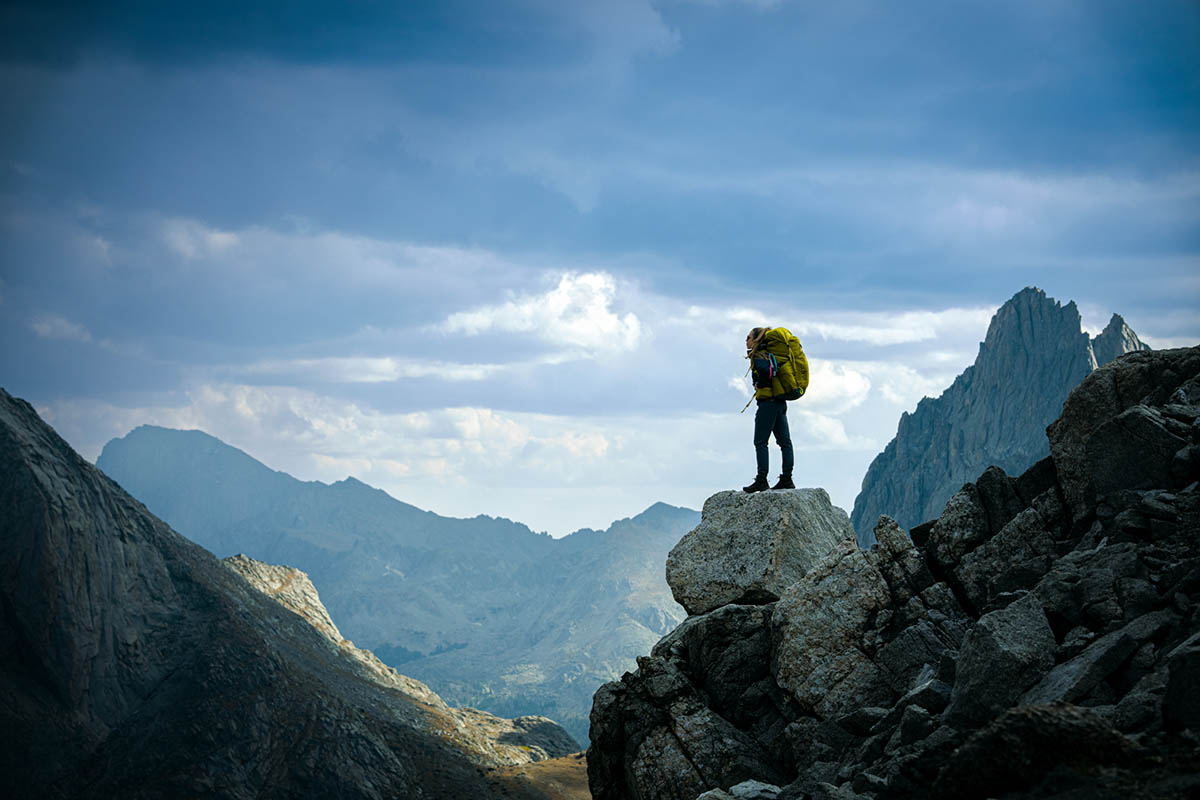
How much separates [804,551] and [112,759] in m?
129

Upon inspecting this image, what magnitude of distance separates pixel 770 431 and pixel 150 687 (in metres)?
142

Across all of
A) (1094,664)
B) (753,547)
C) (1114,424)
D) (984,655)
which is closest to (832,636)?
(753,547)

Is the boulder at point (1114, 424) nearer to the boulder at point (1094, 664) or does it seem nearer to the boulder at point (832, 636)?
the boulder at point (1094, 664)

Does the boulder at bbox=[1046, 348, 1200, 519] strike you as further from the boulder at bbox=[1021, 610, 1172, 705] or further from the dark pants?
the dark pants

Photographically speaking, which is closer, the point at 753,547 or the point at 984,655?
Answer: the point at 984,655

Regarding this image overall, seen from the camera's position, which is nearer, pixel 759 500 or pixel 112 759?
pixel 759 500

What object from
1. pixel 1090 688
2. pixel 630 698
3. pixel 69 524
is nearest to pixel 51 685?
pixel 69 524

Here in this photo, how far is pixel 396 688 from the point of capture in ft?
599

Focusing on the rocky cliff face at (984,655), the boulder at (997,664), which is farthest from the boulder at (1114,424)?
the boulder at (997,664)

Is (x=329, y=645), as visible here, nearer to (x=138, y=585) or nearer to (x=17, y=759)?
(x=138, y=585)

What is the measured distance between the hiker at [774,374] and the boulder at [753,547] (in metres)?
2.02

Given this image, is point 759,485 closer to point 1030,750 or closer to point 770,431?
point 770,431

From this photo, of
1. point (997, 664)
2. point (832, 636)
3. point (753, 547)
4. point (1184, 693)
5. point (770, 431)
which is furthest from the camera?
point (770, 431)

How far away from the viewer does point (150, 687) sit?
135750 mm
